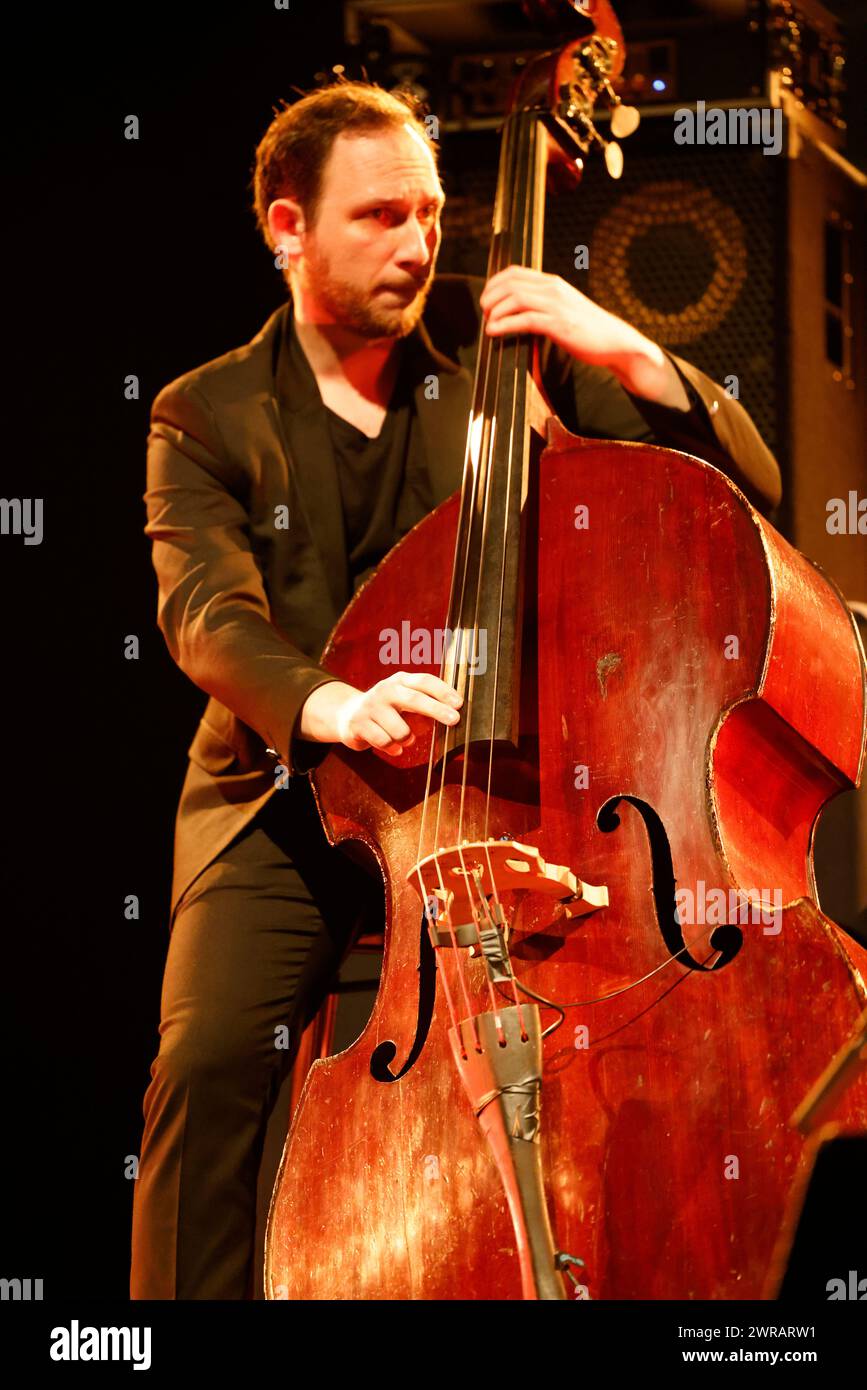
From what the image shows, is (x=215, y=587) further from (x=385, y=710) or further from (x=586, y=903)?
(x=586, y=903)

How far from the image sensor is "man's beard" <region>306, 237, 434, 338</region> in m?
2.07

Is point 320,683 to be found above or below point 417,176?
below

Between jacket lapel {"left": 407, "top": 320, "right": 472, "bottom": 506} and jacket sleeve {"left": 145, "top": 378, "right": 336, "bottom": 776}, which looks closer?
jacket sleeve {"left": 145, "top": 378, "right": 336, "bottom": 776}

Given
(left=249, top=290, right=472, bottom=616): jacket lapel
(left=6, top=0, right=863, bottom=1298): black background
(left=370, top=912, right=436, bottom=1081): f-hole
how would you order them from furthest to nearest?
1. (left=6, top=0, right=863, bottom=1298): black background
2. (left=249, top=290, right=472, bottom=616): jacket lapel
3. (left=370, top=912, right=436, bottom=1081): f-hole

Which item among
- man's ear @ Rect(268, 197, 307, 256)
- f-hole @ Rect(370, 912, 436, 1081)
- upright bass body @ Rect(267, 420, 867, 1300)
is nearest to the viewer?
upright bass body @ Rect(267, 420, 867, 1300)

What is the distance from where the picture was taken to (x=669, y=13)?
2.35m

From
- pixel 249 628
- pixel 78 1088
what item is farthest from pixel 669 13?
pixel 78 1088

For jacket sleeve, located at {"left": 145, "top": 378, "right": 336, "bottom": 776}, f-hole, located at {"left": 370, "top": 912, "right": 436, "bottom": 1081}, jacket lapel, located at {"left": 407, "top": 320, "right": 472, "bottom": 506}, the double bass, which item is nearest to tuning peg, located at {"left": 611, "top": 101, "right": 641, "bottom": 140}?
jacket lapel, located at {"left": 407, "top": 320, "right": 472, "bottom": 506}

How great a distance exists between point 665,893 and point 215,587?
75cm

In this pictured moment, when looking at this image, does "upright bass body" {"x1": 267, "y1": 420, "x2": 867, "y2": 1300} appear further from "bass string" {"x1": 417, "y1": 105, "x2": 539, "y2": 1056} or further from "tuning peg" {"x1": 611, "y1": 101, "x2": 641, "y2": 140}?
"tuning peg" {"x1": 611, "y1": 101, "x2": 641, "y2": 140}

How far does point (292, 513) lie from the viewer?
2.03m

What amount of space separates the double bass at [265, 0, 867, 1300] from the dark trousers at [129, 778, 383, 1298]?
267mm
